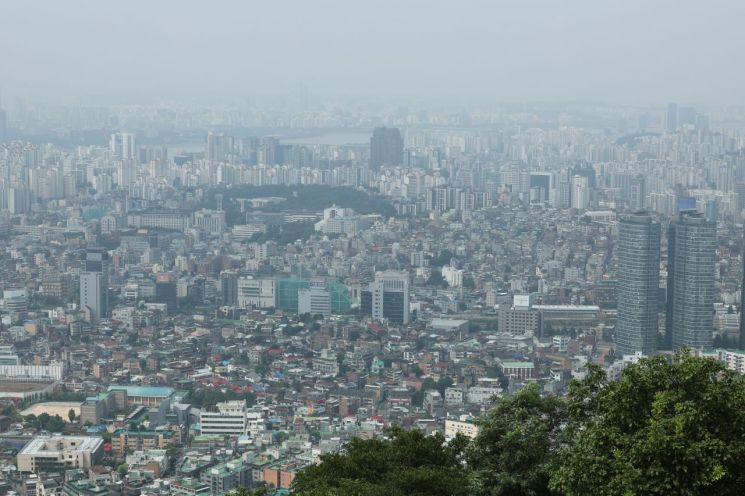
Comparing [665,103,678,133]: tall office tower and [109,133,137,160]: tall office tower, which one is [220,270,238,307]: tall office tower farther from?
[109,133,137,160]: tall office tower

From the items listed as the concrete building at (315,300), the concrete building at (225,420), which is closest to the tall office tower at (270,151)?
the concrete building at (315,300)

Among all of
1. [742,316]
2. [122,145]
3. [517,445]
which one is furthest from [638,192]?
[517,445]

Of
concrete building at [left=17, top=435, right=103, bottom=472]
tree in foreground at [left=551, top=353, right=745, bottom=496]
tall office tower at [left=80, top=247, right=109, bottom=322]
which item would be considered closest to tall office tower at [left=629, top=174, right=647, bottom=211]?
tall office tower at [left=80, top=247, right=109, bottom=322]

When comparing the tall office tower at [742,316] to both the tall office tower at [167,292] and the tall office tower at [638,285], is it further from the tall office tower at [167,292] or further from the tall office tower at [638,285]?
the tall office tower at [167,292]

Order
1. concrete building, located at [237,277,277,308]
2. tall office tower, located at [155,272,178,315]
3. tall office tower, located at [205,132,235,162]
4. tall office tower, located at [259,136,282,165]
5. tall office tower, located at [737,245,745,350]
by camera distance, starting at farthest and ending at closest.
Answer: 1. tall office tower, located at [205,132,235,162]
2. tall office tower, located at [259,136,282,165]
3. concrete building, located at [237,277,277,308]
4. tall office tower, located at [155,272,178,315]
5. tall office tower, located at [737,245,745,350]

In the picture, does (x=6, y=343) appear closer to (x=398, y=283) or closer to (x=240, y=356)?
(x=240, y=356)

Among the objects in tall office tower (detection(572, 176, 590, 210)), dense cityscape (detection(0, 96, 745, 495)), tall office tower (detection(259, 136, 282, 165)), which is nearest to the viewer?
dense cityscape (detection(0, 96, 745, 495))
